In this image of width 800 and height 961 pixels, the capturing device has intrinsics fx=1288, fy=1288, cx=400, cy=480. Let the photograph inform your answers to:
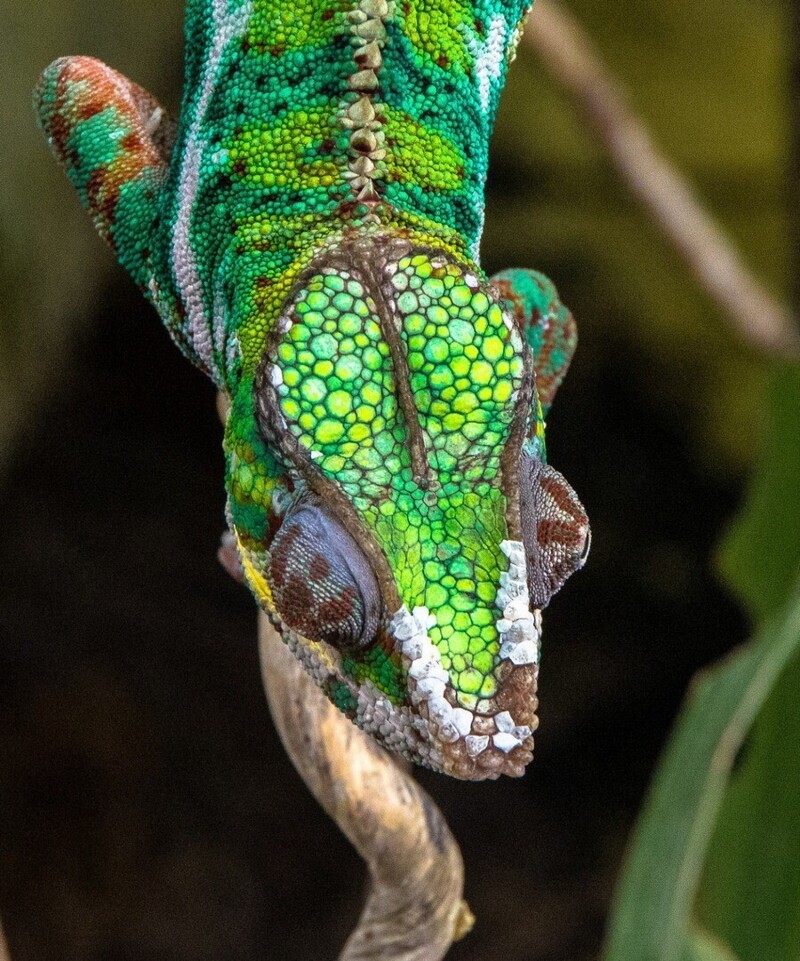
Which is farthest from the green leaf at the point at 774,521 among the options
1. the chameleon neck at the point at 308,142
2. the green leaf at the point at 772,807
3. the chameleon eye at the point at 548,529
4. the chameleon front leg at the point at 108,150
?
the chameleon front leg at the point at 108,150

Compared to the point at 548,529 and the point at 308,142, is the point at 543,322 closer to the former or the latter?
the point at 308,142

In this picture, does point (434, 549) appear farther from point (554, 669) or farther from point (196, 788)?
point (554, 669)

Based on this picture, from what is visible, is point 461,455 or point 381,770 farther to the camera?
point 381,770

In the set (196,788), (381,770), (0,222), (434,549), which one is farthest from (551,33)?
(196,788)

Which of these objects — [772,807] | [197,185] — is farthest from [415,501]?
[772,807]

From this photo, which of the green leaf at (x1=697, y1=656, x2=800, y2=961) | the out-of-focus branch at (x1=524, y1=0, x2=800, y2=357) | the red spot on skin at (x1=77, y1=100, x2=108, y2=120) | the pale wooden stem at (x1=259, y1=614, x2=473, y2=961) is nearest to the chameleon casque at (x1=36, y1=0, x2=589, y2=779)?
the red spot on skin at (x1=77, y1=100, x2=108, y2=120)

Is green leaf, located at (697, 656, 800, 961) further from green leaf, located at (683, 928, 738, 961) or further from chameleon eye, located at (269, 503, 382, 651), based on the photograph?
chameleon eye, located at (269, 503, 382, 651)
